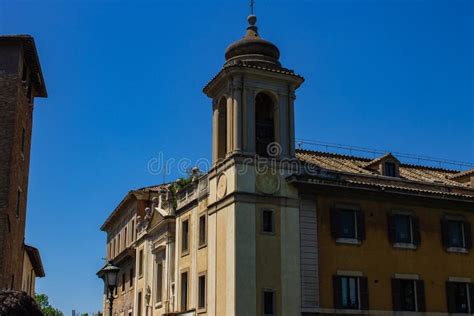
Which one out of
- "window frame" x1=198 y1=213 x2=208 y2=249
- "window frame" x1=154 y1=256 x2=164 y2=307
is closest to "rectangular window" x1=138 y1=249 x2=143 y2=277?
"window frame" x1=154 y1=256 x2=164 y2=307

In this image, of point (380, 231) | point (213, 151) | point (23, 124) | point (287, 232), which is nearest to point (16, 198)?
point (23, 124)

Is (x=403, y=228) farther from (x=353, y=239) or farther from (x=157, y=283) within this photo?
(x=157, y=283)

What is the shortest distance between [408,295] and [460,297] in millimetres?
3043

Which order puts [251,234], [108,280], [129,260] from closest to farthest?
[108,280], [251,234], [129,260]

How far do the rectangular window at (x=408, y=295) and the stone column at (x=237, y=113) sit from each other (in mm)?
9425

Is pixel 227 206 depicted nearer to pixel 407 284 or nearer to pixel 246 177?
pixel 246 177

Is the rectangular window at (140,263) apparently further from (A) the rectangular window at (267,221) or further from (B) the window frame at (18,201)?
(A) the rectangular window at (267,221)

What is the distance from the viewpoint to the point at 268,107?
32.8 meters

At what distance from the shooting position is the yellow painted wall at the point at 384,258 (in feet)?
97.3

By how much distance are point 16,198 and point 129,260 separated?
18443mm

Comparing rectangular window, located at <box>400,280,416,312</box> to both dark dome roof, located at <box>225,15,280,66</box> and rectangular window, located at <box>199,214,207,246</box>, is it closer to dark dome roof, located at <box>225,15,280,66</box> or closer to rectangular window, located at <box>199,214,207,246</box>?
rectangular window, located at <box>199,214,207,246</box>

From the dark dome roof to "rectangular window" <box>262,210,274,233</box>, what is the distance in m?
7.50

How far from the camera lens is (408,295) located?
30.8 meters

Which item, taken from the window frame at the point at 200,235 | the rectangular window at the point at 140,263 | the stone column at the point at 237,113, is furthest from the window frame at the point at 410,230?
the rectangular window at the point at 140,263
